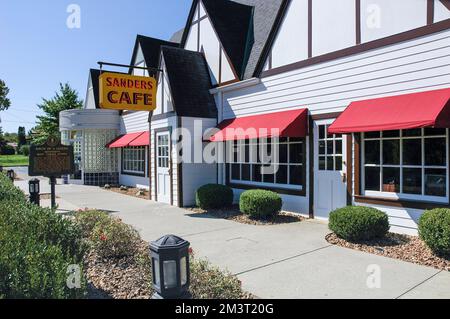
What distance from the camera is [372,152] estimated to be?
798 centimetres

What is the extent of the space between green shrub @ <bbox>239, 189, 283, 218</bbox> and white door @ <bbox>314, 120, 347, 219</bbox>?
1.09m

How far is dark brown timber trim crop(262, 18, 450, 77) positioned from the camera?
676cm

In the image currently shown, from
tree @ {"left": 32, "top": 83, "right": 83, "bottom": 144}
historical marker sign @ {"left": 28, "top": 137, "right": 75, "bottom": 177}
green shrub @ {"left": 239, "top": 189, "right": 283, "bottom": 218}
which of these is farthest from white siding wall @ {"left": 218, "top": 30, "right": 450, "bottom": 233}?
tree @ {"left": 32, "top": 83, "right": 83, "bottom": 144}

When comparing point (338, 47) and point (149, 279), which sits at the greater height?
point (338, 47)

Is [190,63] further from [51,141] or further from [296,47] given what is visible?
[51,141]

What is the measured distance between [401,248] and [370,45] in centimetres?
447

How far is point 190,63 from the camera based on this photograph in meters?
12.9

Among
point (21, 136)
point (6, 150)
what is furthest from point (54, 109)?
point (21, 136)

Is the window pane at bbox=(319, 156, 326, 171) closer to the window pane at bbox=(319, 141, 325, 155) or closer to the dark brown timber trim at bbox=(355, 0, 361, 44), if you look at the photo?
the window pane at bbox=(319, 141, 325, 155)

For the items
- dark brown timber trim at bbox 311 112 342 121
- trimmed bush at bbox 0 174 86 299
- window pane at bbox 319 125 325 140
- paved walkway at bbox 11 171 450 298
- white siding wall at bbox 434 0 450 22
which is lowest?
paved walkway at bbox 11 171 450 298

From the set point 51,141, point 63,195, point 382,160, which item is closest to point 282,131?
point 382,160

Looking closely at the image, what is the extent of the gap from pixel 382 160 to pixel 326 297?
14.6 feet
